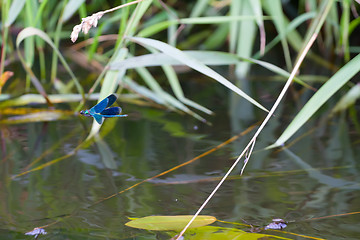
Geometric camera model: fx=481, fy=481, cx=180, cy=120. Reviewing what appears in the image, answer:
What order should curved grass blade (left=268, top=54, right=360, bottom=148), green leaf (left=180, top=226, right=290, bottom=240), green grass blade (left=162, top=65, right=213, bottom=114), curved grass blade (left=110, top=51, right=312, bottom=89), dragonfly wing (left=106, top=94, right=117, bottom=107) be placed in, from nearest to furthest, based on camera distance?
1. dragonfly wing (left=106, top=94, right=117, bottom=107)
2. green leaf (left=180, top=226, right=290, bottom=240)
3. curved grass blade (left=268, top=54, right=360, bottom=148)
4. curved grass blade (left=110, top=51, right=312, bottom=89)
5. green grass blade (left=162, top=65, right=213, bottom=114)

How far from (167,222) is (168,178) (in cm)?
17

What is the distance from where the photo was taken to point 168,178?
800mm

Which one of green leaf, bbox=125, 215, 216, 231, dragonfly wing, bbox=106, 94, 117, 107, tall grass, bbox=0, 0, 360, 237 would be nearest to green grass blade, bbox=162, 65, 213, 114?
tall grass, bbox=0, 0, 360, 237

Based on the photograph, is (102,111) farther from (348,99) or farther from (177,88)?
(348,99)

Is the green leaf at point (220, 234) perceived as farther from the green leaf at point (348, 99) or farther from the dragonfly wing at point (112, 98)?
the green leaf at point (348, 99)

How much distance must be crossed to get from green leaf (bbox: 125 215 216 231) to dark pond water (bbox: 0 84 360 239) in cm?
2

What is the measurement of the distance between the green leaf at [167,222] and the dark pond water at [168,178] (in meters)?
0.02

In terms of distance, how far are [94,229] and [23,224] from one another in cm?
10

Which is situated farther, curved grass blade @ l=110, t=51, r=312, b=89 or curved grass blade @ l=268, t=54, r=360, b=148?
curved grass blade @ l=110, t=51, r=312, b=89

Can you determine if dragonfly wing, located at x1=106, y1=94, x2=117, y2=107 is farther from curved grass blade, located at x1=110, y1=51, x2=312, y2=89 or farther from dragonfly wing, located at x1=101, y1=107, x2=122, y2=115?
curved grass blade, located at x1=110, y1=51, x2=312, y2=89

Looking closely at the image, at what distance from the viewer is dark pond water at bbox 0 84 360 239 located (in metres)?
0.64

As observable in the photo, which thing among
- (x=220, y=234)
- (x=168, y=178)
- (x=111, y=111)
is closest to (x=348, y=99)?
(x=168, y=178)

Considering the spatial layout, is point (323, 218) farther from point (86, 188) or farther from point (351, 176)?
point (86, 188)

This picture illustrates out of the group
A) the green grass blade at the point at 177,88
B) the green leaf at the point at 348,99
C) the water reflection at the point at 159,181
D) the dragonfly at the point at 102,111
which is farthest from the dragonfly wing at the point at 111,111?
the green leaf at the point at 348,99
